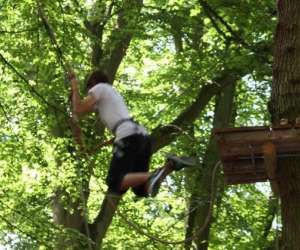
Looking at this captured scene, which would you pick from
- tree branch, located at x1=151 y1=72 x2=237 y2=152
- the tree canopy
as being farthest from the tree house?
tree branch, located at x1=151 y1=72 x2=237 y2=152

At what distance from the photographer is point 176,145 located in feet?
45.8

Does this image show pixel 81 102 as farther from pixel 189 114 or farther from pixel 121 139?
pixel 189 114

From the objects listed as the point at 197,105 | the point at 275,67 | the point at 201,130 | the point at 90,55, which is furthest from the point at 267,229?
the point at 275,67

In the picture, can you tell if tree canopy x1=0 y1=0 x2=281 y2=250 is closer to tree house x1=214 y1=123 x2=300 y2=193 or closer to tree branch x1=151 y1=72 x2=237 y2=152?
tree branch x1=151 y1=72 x2=237 y2=152

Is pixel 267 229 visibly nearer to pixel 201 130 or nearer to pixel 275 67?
pixel 201 130

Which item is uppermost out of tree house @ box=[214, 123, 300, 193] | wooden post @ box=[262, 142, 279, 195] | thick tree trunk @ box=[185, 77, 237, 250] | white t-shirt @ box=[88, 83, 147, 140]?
thick tree trunk @ box=[185, 77, 237, 250]

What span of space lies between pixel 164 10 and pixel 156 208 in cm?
615

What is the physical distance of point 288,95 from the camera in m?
6.46

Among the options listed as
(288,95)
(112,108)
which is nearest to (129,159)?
(112,108)

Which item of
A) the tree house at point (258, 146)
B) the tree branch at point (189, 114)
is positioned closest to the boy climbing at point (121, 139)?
the tree house at point (258, 146)

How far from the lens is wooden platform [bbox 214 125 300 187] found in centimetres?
581

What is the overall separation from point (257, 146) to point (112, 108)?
1395mm

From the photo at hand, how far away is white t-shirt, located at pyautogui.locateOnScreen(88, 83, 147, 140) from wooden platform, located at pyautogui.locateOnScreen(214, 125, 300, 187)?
2.73 feet

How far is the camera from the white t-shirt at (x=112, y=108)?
5785 mm
